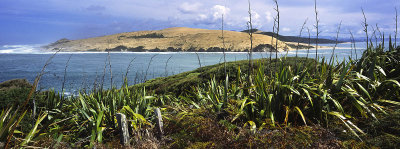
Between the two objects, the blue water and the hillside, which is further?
the hillside

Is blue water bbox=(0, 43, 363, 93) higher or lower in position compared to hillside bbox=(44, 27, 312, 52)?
lower

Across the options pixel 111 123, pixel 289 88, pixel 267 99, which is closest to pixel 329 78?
pixel 289 88

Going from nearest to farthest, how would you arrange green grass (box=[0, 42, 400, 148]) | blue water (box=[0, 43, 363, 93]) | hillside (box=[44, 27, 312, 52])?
green grass (box=[0, 42, 400, 148])
blue water (box=[0, 43, 363, 93])
hillside (box=[44, 27, 312, 52])

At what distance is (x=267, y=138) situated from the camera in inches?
128

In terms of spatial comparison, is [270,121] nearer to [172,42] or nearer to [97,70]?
[97,70]

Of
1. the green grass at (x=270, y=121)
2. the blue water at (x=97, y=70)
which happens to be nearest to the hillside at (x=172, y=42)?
the blue water at (x=97, y=70)

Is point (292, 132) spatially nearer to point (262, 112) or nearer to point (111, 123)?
point (262, 112)

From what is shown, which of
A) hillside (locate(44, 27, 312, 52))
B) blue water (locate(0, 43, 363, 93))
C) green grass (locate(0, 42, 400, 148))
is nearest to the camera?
green grass (locate(0, 42, 400, 148))

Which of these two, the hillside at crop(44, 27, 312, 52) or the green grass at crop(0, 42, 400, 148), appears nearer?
the green grass at crop(0, 42, 400, 148)

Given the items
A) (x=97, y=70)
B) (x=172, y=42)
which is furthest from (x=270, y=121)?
(x=172, y=42)

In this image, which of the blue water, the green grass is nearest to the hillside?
the blue water

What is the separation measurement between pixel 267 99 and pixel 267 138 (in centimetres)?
82

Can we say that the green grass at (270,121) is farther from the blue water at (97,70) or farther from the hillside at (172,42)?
the hillside at (172,42)

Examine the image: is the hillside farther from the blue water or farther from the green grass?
the green grass
